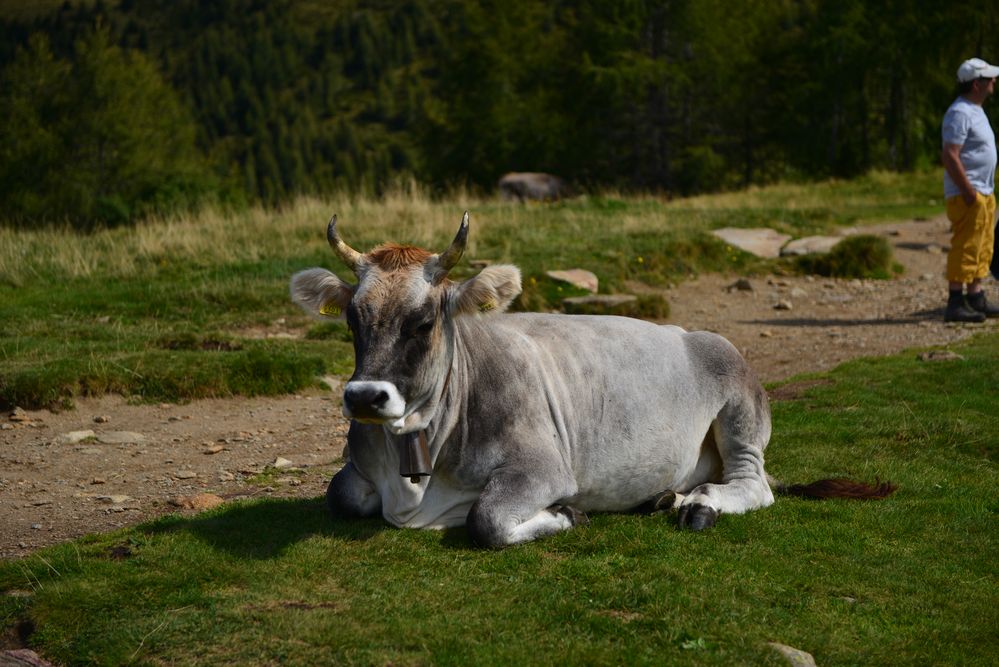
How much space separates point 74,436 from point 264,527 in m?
3.90

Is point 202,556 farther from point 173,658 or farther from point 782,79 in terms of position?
point 782,79

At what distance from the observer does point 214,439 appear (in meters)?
10.5

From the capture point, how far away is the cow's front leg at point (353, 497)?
7273 mm

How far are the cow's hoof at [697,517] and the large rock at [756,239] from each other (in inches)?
507

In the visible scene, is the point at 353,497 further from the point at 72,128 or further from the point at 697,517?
the point at 72,128

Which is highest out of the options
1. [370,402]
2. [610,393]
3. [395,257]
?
[395,257]

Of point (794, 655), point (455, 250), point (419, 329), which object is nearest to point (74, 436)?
point (419, 329)

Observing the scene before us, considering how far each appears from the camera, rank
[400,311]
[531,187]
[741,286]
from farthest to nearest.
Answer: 1. [531,187]
2. [741,286]
3. [400,311]

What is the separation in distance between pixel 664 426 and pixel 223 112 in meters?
158

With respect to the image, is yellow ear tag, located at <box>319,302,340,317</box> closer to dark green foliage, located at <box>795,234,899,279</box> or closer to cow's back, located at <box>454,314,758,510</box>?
cow's back, located at <box>454,314,758,510</box>

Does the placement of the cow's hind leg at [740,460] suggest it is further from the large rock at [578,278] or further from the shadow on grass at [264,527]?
the large rock at [578,278]

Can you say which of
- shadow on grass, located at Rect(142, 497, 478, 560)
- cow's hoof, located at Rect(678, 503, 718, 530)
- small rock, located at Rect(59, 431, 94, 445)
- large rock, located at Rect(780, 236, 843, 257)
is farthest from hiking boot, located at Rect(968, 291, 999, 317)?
small rock, located at Rect(59, 431, 94, 445)

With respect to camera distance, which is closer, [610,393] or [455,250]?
[455,250]

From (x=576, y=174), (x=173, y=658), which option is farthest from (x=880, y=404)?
(x=576, y=174)
